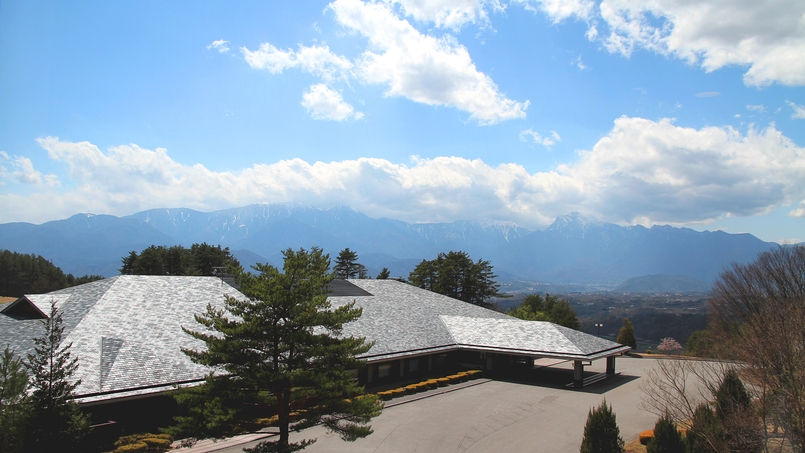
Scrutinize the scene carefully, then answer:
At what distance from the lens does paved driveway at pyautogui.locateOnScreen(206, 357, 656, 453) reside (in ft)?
69.5

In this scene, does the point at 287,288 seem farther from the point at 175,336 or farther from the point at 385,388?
the point at 385,388

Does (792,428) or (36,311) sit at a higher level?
(36,311)

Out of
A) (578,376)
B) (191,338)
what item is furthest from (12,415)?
(578,376)

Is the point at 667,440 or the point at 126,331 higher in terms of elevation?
the point at 126,331

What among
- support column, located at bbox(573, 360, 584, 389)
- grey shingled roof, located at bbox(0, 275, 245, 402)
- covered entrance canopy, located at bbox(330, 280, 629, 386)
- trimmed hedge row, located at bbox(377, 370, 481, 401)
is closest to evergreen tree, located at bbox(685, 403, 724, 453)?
covered entrance canopy, located at bbox(330, 280, 629, 386)

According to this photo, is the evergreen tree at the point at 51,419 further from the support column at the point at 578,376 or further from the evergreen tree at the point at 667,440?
the support column at the point at 578,376

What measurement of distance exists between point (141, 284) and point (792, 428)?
3303cm

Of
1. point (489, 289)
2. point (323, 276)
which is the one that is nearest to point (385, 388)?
point (323, 276)

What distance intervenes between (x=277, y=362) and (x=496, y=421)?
1325 centimetres

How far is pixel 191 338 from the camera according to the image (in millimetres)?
25844

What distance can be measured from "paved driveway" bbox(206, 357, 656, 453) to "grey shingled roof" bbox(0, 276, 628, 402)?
303 centimetres

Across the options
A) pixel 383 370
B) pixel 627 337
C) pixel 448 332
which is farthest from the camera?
pixel 627 337

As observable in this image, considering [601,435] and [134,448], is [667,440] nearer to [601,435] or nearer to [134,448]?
[601,435]

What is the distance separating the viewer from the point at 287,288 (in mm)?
16938
